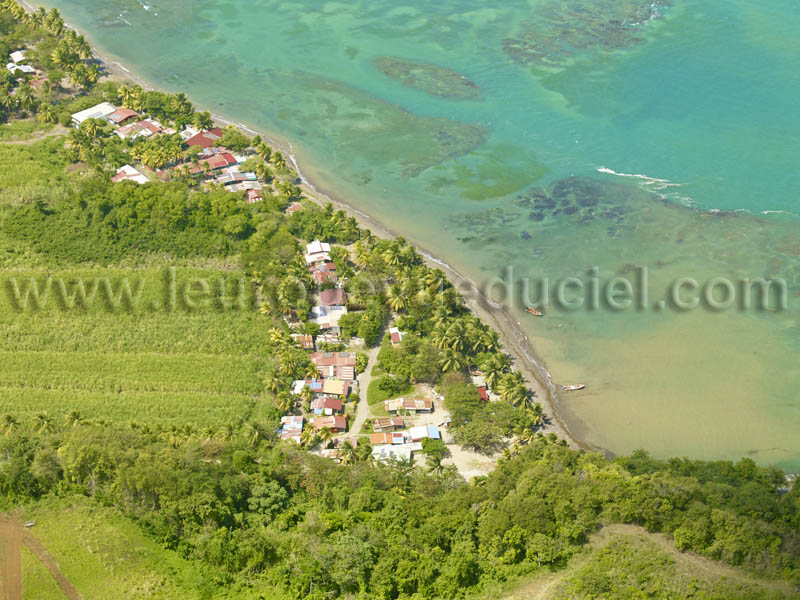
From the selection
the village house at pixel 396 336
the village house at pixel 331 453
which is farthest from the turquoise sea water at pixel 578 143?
the village house at pixel 331 453

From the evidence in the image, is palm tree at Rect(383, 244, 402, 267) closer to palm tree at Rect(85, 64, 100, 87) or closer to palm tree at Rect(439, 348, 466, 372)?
palm tree at Rect(439, 348, 466, 372)

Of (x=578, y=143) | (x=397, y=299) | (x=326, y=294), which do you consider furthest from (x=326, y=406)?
(x=578, y=143)

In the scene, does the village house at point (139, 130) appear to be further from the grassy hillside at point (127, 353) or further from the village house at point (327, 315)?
the village house at point (327, 315)

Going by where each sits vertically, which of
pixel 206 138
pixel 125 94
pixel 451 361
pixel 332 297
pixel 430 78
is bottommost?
pixel 451 361

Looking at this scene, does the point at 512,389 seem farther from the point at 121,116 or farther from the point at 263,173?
the point at 121,116

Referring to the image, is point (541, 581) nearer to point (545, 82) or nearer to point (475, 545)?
point (475, 545)

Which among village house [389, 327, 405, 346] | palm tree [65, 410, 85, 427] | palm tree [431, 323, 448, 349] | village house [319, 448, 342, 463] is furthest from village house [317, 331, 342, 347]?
palm tree [65, 410, 85, 427]

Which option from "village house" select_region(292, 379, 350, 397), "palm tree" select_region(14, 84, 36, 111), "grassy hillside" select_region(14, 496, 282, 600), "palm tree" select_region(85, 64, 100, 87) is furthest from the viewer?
"palm tree" select_region(85, 64, 100, 87)
